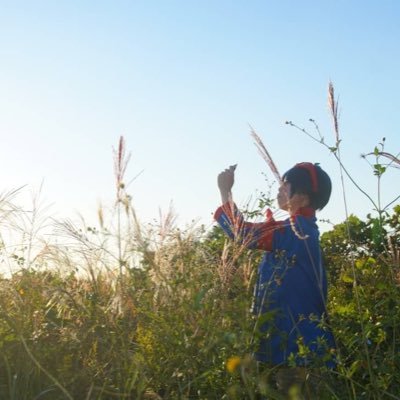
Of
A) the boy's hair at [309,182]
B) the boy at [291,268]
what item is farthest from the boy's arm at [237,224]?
the boy's hair at [309,182]

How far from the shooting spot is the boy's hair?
162 inches

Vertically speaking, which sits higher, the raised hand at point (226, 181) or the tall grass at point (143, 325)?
the raised hand at point (226, 181)

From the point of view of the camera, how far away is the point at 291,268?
3.85 metres

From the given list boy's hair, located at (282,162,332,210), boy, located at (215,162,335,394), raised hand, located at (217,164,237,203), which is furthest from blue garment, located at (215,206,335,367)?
boy's hair, located at (282,162,332,210)

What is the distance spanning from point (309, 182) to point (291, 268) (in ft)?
1.88

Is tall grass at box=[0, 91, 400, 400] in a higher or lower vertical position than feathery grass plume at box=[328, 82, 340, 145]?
lower

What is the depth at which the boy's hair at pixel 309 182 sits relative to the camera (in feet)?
13.5

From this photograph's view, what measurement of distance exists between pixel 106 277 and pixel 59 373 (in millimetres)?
600

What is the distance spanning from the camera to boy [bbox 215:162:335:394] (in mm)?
3512

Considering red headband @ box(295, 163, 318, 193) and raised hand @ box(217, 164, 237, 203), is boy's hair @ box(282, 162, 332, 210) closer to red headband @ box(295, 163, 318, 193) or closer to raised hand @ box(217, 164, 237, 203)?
red headband @ box(295, 163, 318, 193)

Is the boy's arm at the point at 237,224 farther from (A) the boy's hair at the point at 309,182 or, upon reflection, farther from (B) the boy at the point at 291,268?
(A) the boy's hair at the point at 309,182

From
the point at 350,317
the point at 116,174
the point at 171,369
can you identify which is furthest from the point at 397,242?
the point at 116,174

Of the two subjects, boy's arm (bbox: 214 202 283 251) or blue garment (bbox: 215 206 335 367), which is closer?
boy's arm (bbox: 214 202 283 251)

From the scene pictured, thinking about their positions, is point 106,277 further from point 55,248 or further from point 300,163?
point 300,163
